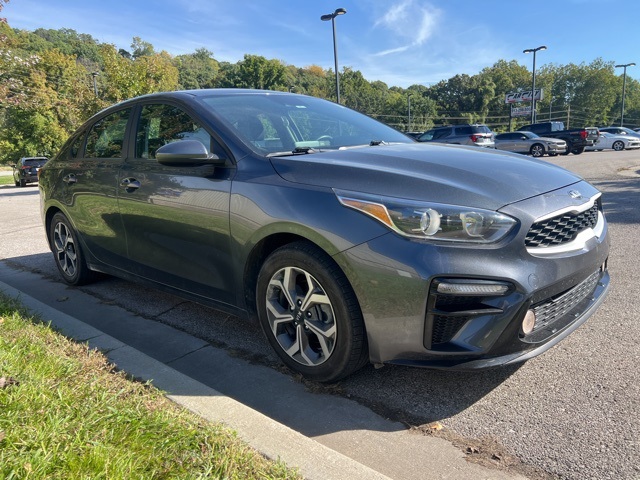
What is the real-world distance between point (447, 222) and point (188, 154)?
5.30 feet

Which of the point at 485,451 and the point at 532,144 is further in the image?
the point at 532,144

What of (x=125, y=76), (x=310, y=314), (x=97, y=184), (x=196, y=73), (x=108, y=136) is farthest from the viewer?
(x=196, y=73)

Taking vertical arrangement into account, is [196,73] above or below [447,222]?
above

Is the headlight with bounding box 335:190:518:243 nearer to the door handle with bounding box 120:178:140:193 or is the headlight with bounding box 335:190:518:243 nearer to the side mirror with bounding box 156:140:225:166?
the side mirror with bounding box 156:140:225:166

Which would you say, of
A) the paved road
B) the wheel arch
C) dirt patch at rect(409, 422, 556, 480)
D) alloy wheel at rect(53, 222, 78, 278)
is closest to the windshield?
the wheel arch

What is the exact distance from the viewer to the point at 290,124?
11.5 feet

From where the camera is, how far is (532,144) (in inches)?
1021

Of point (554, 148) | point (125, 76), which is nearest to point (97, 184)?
point (125, 76)

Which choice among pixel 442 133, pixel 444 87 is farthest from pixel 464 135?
pixel 444 87

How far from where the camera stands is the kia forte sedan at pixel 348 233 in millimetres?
2268

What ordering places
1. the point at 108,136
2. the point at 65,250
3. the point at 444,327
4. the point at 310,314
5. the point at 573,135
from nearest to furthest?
the point at 444,327 → the point at 310,314 → the point at 108,136 → the point at 65,250 → the point at 573,135

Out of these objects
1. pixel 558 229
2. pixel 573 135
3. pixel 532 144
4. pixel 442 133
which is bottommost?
pixel 532 144

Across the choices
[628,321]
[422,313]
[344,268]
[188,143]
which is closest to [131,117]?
[188,143]

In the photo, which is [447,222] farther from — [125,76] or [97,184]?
[125,76]
